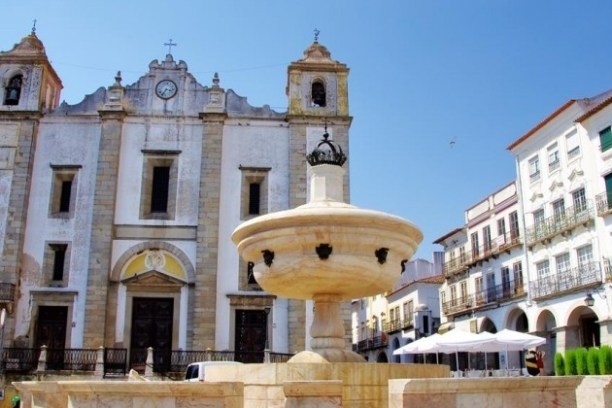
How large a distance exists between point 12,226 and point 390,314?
1184 inches

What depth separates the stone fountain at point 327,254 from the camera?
7.46 m

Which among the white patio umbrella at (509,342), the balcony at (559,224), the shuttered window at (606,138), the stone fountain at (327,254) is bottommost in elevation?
the white patio umbrella at (509,342)

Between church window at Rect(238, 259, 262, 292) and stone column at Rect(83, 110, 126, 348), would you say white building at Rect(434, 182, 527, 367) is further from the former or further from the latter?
stone column at Rect(83, 110, 126, 348)

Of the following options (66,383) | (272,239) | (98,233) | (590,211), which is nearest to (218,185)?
(98,233)

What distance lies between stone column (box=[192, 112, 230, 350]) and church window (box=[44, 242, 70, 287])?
183 inches

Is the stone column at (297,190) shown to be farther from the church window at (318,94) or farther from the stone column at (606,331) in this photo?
the stone column at (606,331)

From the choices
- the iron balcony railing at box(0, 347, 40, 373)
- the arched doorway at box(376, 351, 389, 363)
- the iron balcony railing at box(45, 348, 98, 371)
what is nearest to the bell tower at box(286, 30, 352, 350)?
the iron balcony railing at box(45, 348, 98, 371)

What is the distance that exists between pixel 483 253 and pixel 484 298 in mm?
2274

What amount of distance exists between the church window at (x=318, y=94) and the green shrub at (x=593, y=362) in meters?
12.8

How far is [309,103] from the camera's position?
993 inches

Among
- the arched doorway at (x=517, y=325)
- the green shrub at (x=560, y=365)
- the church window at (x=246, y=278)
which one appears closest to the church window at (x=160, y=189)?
the church window at (x=246, y=278)

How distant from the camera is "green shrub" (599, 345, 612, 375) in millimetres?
19078

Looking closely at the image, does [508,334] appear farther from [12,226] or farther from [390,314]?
[390,314]

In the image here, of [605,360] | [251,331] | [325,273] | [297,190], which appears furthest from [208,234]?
[325,273]
